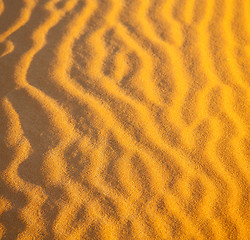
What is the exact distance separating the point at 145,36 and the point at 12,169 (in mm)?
1662

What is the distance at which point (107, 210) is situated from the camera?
1.55m

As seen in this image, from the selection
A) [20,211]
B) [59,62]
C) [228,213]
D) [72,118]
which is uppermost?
[59,62]

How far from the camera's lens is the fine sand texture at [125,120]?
5.04 ft

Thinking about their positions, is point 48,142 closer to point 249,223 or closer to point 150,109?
point 150,109

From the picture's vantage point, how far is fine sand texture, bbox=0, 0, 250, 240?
5.04 feet

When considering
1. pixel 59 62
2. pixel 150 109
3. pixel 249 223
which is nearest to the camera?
pixel 249 223

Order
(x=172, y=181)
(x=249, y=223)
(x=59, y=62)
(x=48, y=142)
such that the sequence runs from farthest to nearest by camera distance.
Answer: (x=59, y=62) < (x=48, y=142) < (x=172, y=181) < (x=249, y=223)

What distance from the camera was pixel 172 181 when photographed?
64.5 inches

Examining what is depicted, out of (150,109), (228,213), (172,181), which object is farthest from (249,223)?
(150,109)

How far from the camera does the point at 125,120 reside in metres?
1.87

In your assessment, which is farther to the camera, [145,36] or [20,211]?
[145,36]

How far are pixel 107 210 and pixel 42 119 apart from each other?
2.78ft

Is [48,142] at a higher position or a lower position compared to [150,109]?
lower

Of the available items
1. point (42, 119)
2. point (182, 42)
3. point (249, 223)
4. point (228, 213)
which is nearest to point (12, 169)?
point (42, 119)
